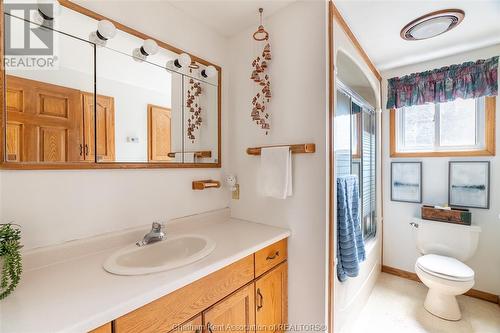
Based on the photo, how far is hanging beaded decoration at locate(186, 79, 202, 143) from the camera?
60.9 inches

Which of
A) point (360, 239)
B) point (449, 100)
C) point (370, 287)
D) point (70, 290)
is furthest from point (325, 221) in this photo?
point (449, 100)

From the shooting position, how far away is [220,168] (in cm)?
175

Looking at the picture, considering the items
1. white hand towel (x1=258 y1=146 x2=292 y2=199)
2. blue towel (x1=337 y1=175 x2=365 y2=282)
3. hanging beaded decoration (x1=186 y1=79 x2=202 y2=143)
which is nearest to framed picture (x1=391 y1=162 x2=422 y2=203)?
blue towel (x1=337 y1=175 x2=365 y2=282)

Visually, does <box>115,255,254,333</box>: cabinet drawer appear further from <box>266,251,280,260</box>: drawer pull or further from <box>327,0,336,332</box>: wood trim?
<box>327,0,336,332</box>: wood trim

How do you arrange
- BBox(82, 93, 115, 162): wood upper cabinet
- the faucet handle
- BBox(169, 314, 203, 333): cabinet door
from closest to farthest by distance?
1. BBox(169, 314, 203, 333): cabinet door
2. BBox(82, 93, 115, 162): wood upper cabinet
3. the faucet handle

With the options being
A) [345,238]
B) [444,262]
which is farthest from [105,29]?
[444,262]

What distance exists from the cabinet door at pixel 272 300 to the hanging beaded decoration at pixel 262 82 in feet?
3.05

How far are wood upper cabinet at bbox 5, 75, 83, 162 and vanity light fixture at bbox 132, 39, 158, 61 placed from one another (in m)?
0.39

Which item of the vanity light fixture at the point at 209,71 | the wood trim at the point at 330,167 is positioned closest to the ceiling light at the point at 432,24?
the wood trim at the point at 330,167

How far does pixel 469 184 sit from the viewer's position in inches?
79.4

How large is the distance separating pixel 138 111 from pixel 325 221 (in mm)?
1259

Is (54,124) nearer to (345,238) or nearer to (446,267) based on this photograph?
(345,238)

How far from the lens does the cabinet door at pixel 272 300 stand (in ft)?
4.03

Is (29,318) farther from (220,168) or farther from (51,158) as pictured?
(220,168)
